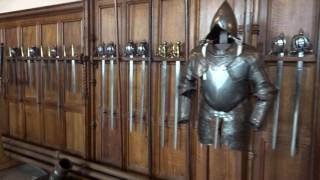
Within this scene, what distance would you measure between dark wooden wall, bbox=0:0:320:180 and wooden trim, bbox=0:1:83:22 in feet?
0.05

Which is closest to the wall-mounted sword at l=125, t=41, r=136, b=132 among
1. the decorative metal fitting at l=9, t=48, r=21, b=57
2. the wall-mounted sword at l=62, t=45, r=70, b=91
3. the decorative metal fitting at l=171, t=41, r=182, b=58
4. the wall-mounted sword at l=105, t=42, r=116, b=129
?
the wall-mounted sword at l=105, t=42, r=116, b=129

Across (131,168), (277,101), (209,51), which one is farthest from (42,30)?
(277,101)

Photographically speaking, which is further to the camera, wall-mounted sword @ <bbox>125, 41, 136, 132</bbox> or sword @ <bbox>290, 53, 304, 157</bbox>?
wall-mounted sword @ <bbox>125, 41, 136, 132</bbox>

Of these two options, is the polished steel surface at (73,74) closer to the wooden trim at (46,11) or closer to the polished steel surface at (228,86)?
the wooden trim at (46,11)

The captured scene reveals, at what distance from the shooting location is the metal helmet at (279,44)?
5.65 feet

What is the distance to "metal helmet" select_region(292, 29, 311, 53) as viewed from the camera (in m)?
1.64

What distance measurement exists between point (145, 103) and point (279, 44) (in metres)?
1.15

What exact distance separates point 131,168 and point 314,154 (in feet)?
4.87

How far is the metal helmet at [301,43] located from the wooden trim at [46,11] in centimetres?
191

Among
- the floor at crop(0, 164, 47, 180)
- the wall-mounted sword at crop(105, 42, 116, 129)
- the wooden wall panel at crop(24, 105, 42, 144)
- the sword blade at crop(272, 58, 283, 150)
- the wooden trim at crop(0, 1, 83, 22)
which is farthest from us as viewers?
the wooden wall panel at crop(24, 105, 42, 144)

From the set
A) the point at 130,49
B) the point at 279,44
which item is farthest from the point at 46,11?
the point at 279,44

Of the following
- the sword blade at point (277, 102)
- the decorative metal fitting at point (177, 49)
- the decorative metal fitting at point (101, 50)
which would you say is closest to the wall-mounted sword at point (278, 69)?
the sword blade at point (277, 102)

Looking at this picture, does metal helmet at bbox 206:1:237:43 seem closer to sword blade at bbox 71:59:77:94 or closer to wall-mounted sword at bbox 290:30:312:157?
wall-mounted sword at bbox 290:30:312:157

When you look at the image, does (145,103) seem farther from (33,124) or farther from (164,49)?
(33,124)
